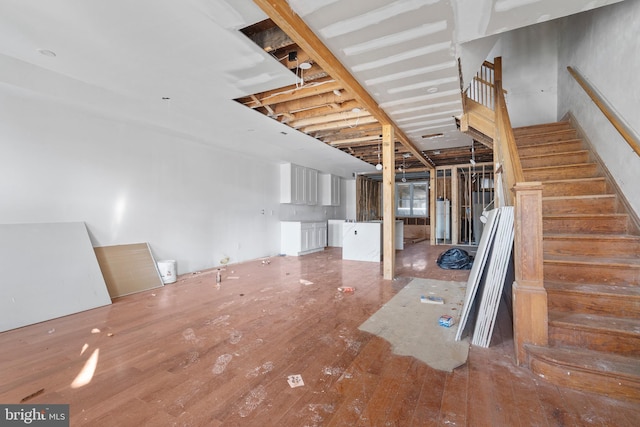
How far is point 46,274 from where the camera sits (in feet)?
10.9

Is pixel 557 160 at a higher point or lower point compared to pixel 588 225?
higher

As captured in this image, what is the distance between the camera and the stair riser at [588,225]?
2.70 m

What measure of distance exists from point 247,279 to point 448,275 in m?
3.58

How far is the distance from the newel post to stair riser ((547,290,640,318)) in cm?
39

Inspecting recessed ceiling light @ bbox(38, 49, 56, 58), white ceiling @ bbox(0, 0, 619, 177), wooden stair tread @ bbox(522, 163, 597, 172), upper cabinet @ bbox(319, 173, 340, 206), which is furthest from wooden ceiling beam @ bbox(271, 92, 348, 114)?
upper cabinet @ bbox(319, 173, 340, 206)

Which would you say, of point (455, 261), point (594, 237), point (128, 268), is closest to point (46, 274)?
point (128, 268)

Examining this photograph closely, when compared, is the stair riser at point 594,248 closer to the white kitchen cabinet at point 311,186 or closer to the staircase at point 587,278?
the staircase at point 587,278

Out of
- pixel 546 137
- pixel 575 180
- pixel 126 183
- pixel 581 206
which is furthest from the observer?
pixel 126 183

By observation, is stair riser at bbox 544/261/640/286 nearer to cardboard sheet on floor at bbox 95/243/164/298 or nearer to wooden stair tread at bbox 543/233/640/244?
wooden stair tread at bbox 543/233/640/244

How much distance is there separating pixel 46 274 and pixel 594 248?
5866mm

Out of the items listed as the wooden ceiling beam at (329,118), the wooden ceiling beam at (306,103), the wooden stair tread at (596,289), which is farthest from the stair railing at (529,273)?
the wooden ceiling beam at (329,118)

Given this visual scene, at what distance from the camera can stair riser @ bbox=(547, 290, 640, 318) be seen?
208 centimetres

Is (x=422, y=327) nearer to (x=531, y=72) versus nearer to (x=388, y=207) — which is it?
(x=388, y=207)

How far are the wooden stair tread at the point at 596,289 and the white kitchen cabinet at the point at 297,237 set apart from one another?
5754mm
